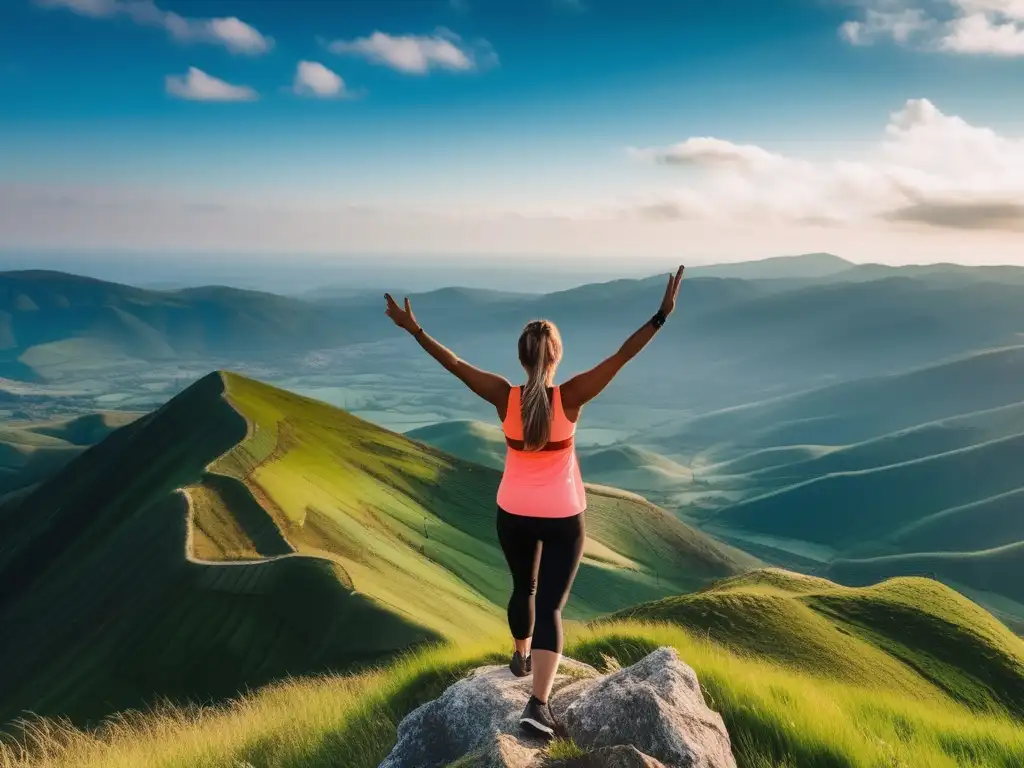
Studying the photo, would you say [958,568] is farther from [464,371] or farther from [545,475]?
[464,371]

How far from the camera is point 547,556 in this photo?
6.48 metres

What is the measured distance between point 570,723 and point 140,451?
241 ft

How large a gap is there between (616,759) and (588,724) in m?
0.84

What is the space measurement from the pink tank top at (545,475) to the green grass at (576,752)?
1928 millimetres

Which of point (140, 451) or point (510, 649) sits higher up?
point (510, 649)

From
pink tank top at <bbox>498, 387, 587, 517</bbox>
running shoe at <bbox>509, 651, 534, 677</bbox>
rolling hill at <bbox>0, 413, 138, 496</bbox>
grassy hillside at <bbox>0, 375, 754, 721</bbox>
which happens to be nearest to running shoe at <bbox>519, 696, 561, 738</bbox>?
running shoe at <bbox>509, 651, 534, 677</bbox>

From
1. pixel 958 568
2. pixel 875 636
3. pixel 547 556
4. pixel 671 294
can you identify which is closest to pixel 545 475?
pixel 547 556

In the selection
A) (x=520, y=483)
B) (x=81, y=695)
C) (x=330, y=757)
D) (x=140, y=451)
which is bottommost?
(x=81, y=695)

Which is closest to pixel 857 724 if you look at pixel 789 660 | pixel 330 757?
pixel 330 757

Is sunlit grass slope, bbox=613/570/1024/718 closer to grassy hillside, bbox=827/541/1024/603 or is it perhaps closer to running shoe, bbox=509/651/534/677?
running shoe, bbox=509/651/534/677

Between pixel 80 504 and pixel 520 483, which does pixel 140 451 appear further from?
pixel 520 483

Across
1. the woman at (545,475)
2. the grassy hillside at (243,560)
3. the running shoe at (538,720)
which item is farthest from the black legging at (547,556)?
the grassy hillside at (243,560)

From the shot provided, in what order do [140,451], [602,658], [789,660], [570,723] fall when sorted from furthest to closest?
[140,451]
[789,660]
[602,658]
[570,723]

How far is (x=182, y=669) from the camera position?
33719mm
